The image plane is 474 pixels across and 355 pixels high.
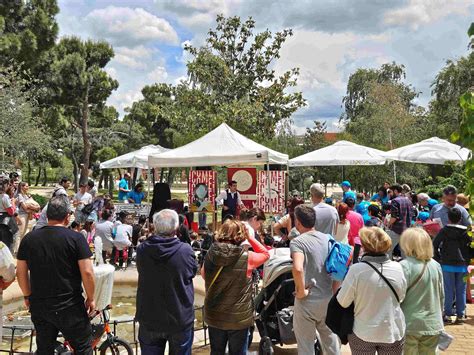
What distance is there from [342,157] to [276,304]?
31.2 ft

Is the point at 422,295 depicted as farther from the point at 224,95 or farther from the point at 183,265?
the point at 224,95

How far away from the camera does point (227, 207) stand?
1071 cm

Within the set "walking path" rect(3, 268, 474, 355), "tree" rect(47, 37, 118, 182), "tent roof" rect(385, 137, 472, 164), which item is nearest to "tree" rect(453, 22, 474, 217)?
"walking path" rect(3, 268, 474, 355)

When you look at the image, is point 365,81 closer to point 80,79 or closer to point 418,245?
point 80,79

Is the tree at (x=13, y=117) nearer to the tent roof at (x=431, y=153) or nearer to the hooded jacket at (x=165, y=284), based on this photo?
the tent roof at (x=431, y=153)

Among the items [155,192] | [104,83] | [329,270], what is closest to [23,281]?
[329,270]

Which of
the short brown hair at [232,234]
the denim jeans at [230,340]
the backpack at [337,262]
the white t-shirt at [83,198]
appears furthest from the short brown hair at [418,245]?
the white t-shirt at [83,198]

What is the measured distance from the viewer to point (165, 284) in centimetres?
349

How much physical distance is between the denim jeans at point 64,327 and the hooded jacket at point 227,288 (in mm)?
918

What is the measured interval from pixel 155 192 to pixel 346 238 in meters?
4.33

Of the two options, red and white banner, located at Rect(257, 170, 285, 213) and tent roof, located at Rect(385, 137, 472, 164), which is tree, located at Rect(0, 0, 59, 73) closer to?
red and white banner, located at Rect(257, 170, 285, 213)

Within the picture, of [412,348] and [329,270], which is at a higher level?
[329,270]

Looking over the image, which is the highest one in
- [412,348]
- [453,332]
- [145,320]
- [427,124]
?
[427,124]

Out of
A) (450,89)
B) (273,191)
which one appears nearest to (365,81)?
(450,89)
